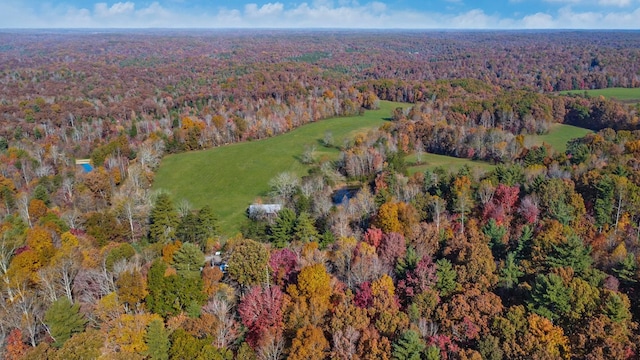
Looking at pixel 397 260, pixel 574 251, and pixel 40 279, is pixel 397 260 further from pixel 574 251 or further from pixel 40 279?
pixel 40 279

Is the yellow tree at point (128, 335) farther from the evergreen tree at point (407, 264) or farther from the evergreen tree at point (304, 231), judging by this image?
the evergreen tree at point (304, 231)

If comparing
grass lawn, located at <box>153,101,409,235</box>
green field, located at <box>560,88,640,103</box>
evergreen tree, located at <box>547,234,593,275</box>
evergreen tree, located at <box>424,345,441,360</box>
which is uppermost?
green field, located at <box>560,88,640,103</box>

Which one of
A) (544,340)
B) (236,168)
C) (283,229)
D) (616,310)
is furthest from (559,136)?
(544,340)

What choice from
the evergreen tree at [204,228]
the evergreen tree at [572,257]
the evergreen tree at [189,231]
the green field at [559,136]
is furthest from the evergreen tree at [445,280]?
the green field at [559,136]

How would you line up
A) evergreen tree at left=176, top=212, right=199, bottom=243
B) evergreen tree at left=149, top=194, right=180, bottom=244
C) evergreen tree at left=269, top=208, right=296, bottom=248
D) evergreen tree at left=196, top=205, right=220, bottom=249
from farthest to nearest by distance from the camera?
1. evergreen tree at left=149, top=194, right=180, bottom=244
2. evergreen tree at left=196, top=205, right=220, bottom=249
3. evergreen tree at left=176, top=212, right=199, bottom=243
4. evergreen tree at left=269, top=208, right=296, bottom=248

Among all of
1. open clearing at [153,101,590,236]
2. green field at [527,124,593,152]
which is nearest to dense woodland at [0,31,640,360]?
green field at [527,124,593,152]

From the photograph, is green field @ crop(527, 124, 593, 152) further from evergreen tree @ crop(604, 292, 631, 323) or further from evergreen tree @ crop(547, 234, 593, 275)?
Result: evergreen tree @ crop(604, 292, 631, 323)

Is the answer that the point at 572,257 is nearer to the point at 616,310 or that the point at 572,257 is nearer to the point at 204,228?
the point at 616,310
